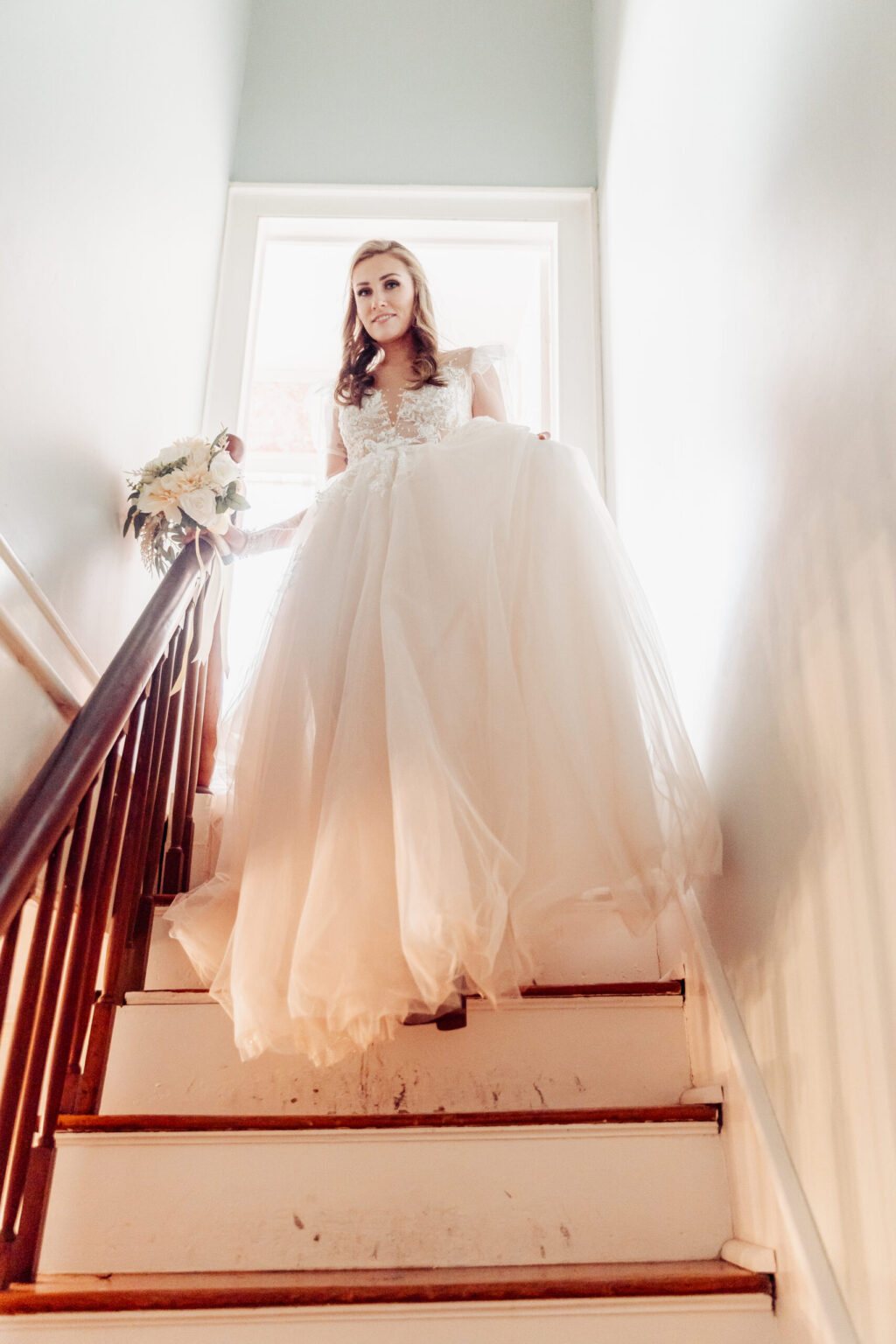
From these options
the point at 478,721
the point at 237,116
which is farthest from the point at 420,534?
the point at 237,116

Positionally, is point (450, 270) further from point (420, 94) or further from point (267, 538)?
point (267, 538)

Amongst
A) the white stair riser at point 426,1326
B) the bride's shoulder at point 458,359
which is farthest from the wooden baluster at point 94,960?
the bride's shoulder at point 458,359

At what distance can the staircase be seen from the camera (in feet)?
4.81

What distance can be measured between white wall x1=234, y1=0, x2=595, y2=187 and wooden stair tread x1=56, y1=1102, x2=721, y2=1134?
351 centimetres

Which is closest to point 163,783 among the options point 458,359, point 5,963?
point 5,963

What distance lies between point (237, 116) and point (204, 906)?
351 cm

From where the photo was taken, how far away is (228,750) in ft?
6.97

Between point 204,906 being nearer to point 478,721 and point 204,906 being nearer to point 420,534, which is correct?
point 478,721

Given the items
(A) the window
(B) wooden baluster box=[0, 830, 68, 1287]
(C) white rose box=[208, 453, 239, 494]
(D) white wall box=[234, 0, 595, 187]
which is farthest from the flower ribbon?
(D) white wall box=[234, 0, 595, 187]

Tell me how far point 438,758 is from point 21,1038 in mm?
764

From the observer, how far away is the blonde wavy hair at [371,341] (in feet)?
9.35

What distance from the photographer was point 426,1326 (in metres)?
1.47

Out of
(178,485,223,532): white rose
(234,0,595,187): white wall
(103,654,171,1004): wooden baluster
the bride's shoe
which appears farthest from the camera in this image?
(234,0,595,187): white wall

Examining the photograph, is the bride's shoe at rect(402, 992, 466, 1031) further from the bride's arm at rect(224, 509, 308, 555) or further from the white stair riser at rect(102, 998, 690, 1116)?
the bride's arm at rect(224, 509, 308, 555)
